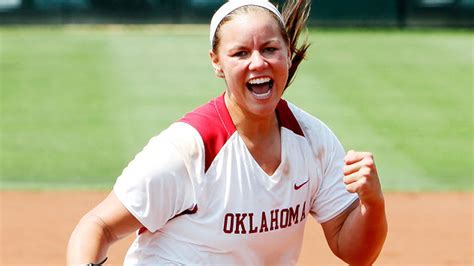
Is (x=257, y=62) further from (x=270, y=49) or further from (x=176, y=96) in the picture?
(x=176, y=96)

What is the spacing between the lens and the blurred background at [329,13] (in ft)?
61.5

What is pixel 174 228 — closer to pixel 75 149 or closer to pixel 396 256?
pixel 396 256

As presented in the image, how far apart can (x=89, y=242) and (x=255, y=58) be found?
2.67 ft

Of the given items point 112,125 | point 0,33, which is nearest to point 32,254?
point 112,125

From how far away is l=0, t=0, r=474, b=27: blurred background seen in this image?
738 inches

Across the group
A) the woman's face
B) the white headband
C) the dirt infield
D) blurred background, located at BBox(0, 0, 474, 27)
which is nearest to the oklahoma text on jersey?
the woman's face

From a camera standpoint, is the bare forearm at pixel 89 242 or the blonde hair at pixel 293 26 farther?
the blonde hair at pixel 293 26

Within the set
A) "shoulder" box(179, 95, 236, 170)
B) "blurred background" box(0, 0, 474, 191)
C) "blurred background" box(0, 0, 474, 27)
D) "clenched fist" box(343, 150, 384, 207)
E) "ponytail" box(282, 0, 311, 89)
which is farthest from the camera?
"blurred background" box(0, 0, 474, 27)

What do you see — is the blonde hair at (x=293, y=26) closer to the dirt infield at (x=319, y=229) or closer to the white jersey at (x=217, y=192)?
the white jersey at (x=217, y=192)

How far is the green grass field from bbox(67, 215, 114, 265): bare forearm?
21.8 ft

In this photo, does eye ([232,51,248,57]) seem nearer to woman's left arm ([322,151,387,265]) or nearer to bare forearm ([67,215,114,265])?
woman's left arm ([322,151,387,265])

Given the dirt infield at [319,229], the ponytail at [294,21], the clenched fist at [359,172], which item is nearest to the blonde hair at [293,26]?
the ponytail at [294,21]

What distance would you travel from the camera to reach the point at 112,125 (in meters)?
12.6

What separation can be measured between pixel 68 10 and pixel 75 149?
7.37 metres
